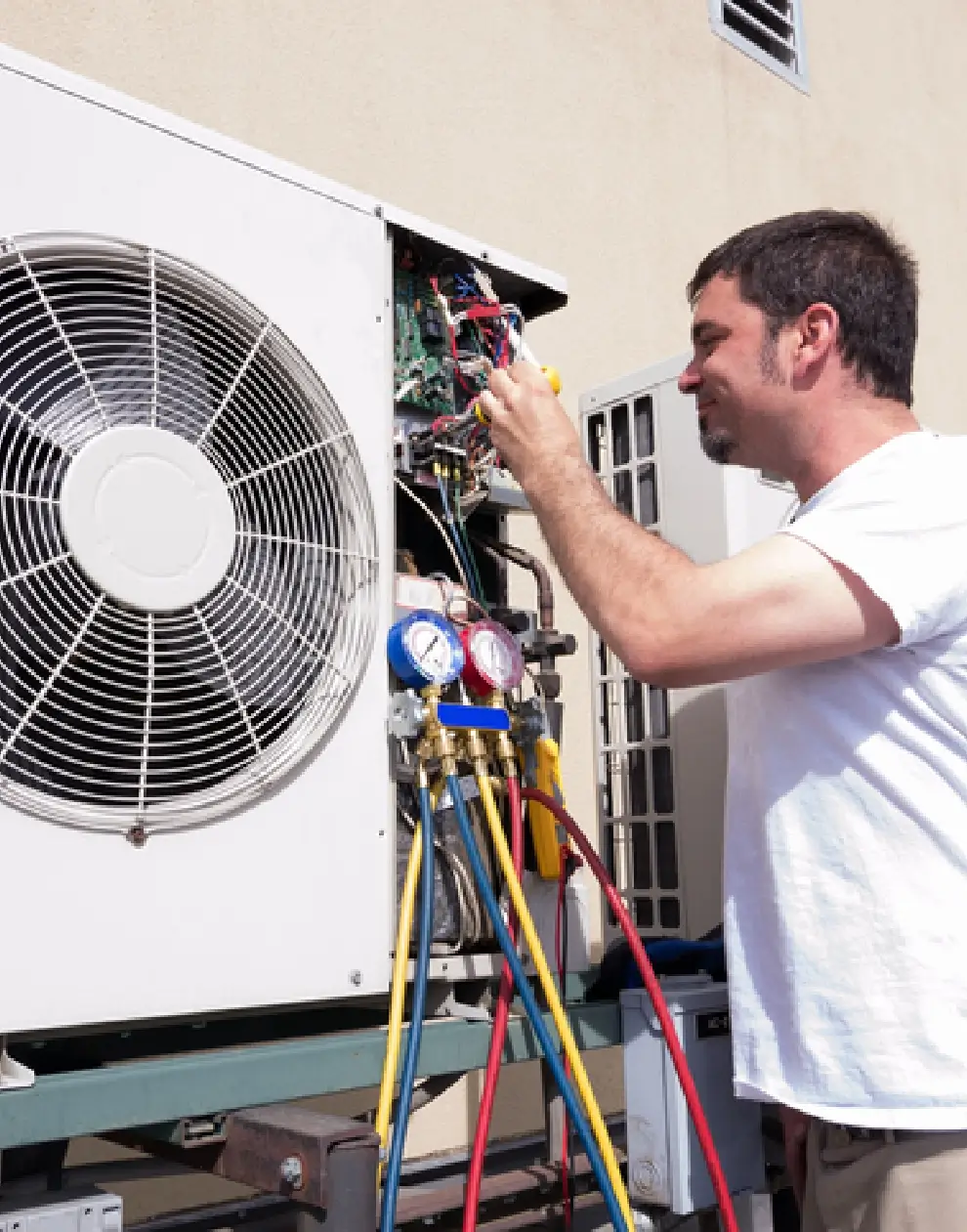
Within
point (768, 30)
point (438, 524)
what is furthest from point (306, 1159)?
point (768, 30)

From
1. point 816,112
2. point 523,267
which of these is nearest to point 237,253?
point 523,267

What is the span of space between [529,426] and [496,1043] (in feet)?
1.97

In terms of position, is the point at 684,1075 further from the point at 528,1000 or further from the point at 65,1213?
the point at 65,1213

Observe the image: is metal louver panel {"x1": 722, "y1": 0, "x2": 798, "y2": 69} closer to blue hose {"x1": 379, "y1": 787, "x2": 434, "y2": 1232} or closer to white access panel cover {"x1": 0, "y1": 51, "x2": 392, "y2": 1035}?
white access panel cover {"x1": 0, "y1": 51, "x2": 392, "y2": 1035}

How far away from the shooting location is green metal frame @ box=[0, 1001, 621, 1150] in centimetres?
92

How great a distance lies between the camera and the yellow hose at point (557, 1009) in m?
1.12

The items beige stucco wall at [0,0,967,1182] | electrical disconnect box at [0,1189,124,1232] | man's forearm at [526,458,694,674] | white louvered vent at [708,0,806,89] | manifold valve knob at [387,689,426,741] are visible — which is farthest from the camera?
white louvered vent at [708,0,806,89]

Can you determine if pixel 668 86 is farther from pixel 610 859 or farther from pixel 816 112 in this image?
pixel 610 859

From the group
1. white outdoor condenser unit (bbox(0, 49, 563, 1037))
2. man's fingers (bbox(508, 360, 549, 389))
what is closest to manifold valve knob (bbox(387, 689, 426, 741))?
white outdoor condenser unit (bbox(0, 49, 563, 1037))

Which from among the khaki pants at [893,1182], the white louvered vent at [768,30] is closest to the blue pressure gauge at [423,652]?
the khaki pants at [893,1182]

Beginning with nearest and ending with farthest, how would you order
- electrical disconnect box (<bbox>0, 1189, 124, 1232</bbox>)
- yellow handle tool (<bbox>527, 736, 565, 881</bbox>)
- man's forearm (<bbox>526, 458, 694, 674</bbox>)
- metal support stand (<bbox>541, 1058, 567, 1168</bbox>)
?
electrical disconnect box (<bbox>0, 1189, 124, 1232</bbox>) → man's forearm (<bbox>526, 458, 694, 674</bbox>) → yellow handle tool (<bbox>527, 736, 565, 881</bbox>) → metal support stand (<bbox>541, 1058, 567, 1168</bbox>)

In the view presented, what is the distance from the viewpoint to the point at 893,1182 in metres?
1.07

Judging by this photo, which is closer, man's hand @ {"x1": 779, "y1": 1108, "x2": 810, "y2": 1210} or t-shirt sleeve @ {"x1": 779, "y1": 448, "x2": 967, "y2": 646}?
t-shirt sleeve @ {"x1": 779, "y1": 448, "x2": 967, "y2": 646}

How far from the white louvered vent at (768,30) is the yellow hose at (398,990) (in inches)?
133
